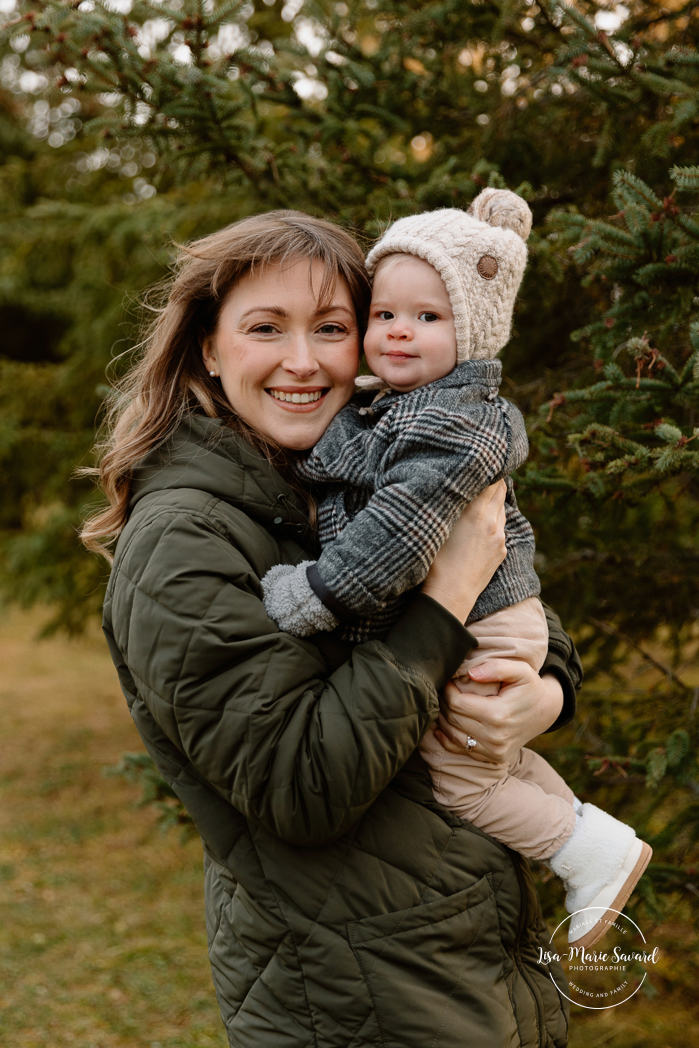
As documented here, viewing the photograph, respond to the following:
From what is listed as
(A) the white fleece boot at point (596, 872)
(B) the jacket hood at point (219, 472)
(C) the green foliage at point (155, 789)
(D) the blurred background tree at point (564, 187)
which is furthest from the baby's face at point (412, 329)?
(C) the green foliage at point (155, 789)

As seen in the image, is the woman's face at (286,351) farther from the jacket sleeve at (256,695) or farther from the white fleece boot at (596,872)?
the white fleece boot at (596,872)

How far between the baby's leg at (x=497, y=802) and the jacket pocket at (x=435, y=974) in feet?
0.43

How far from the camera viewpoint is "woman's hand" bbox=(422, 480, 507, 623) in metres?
1.67

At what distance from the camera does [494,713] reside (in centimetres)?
170

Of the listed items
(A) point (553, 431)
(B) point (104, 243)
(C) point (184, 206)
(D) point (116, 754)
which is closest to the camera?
(A) point (553, 431)

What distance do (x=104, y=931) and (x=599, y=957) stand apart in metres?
3.43

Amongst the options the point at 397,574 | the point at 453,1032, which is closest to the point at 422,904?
the point at 453,1032

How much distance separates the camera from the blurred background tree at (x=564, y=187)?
2289 mm

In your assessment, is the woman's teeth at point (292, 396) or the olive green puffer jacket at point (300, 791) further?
the woman's teeth at point (292, 396)

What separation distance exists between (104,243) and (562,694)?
502 cm

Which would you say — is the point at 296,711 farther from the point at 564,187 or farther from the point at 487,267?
the point at 564,187

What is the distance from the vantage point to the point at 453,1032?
1.58 metres

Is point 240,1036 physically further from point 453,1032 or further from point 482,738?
point 482,738

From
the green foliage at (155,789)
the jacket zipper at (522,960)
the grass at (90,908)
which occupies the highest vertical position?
the jacket zipper at (522,960)
